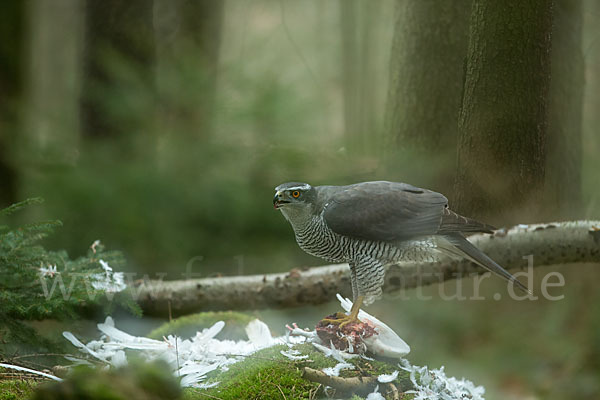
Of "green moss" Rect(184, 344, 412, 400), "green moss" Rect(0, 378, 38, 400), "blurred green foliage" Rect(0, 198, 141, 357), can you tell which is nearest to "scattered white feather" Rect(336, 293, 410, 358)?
"green moss" Rect(184, 344, 412, 400)


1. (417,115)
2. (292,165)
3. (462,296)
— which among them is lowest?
(462,296)

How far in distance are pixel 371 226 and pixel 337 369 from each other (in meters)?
0.71

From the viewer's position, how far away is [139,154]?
5.47m

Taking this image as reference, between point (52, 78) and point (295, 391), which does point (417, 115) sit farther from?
point (52, 78)

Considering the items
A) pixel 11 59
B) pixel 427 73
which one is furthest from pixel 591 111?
pixel 11 59

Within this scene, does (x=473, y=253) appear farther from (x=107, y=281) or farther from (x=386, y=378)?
(x=107, y=281)

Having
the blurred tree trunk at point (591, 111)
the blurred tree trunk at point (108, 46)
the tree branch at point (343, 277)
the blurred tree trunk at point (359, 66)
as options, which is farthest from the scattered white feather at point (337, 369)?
the blurred tree trunk at point (108, 46)

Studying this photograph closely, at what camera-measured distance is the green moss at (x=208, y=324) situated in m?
3.81

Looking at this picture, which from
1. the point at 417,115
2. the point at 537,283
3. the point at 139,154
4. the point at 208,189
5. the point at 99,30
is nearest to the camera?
the point at 417,115

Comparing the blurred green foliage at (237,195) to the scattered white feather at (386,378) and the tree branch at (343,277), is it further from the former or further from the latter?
the scattered white feather at (386,378)

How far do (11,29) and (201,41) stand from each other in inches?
94.5

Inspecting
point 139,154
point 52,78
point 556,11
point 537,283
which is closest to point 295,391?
point 537,283

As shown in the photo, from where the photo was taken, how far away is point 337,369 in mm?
2529

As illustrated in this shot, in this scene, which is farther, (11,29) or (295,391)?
(11,29)
